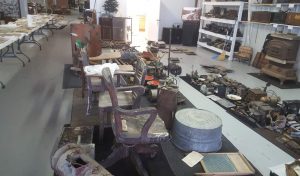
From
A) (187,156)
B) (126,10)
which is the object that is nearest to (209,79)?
(187,156)

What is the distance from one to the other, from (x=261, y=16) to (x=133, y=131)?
525cm

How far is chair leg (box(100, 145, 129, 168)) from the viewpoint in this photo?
211 centimetres

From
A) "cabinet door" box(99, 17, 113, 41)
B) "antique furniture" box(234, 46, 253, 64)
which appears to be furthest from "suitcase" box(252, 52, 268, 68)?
"cabinet door" box(99, 17, 113, 41)

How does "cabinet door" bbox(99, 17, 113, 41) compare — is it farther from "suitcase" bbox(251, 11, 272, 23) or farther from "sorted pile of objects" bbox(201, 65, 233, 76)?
"suitcase" bbox(251, 11, 272, 23)

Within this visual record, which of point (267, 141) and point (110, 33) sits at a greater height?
point (110, 33)

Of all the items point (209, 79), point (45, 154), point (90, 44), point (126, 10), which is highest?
point (126, 10)

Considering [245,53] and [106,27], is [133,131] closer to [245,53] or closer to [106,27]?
[245,53]

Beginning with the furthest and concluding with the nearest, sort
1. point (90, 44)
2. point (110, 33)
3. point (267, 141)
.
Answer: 1. point (110, 33)
2. point (90, 44)
3. point (267, 141)

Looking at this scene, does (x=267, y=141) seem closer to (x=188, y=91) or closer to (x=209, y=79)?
(x=188, y=91)

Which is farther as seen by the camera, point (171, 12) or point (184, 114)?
point (171, 12)

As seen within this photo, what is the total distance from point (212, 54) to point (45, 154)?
6.26 m

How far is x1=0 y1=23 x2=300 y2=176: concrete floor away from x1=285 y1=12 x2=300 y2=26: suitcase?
1.34 meters

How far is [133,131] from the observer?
1.95 meters

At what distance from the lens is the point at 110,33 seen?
8016 millimetres
